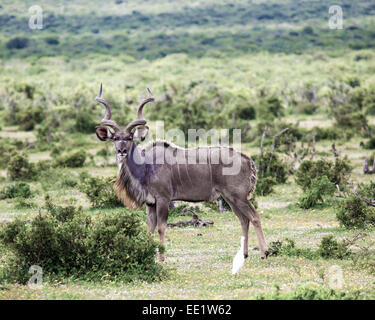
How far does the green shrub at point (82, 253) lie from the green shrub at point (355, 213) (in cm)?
505

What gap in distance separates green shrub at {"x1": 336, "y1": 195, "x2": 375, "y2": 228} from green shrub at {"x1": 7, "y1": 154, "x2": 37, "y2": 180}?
1196 cm

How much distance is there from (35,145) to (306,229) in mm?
18153

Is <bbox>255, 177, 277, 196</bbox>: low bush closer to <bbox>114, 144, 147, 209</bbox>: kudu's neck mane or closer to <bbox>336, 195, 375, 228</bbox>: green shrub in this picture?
<bbox>336, 195, 375, 228</bbox>: green shrub

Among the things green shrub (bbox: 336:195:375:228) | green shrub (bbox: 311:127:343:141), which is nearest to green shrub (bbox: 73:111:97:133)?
green shrub (bbox: 311:127:343:141)

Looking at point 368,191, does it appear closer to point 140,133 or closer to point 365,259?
point 365,259

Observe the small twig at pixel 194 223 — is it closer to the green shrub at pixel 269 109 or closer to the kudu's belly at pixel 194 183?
the kudu's belly at pixel 194 183

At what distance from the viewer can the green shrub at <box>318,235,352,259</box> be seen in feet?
35.2

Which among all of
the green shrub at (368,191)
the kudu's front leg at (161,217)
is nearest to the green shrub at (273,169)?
the green shrub at (368,191)

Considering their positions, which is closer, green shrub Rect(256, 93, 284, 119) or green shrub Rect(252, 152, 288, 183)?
green shrub Rect(252, 152, 288, 183)

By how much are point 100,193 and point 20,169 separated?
6.32 meters

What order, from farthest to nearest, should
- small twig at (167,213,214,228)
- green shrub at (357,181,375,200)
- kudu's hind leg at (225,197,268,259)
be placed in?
green shrub at (357,181,375,200) → small twig at (167,213,214,228) → kudu's hind leg at (225,197,268,259)

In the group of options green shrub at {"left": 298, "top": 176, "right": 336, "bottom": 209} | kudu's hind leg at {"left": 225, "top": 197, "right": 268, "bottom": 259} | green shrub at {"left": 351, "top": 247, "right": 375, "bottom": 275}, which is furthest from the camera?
green shrub at {"left": 298, "top": 176, "right": 336, "bottom": 209}
